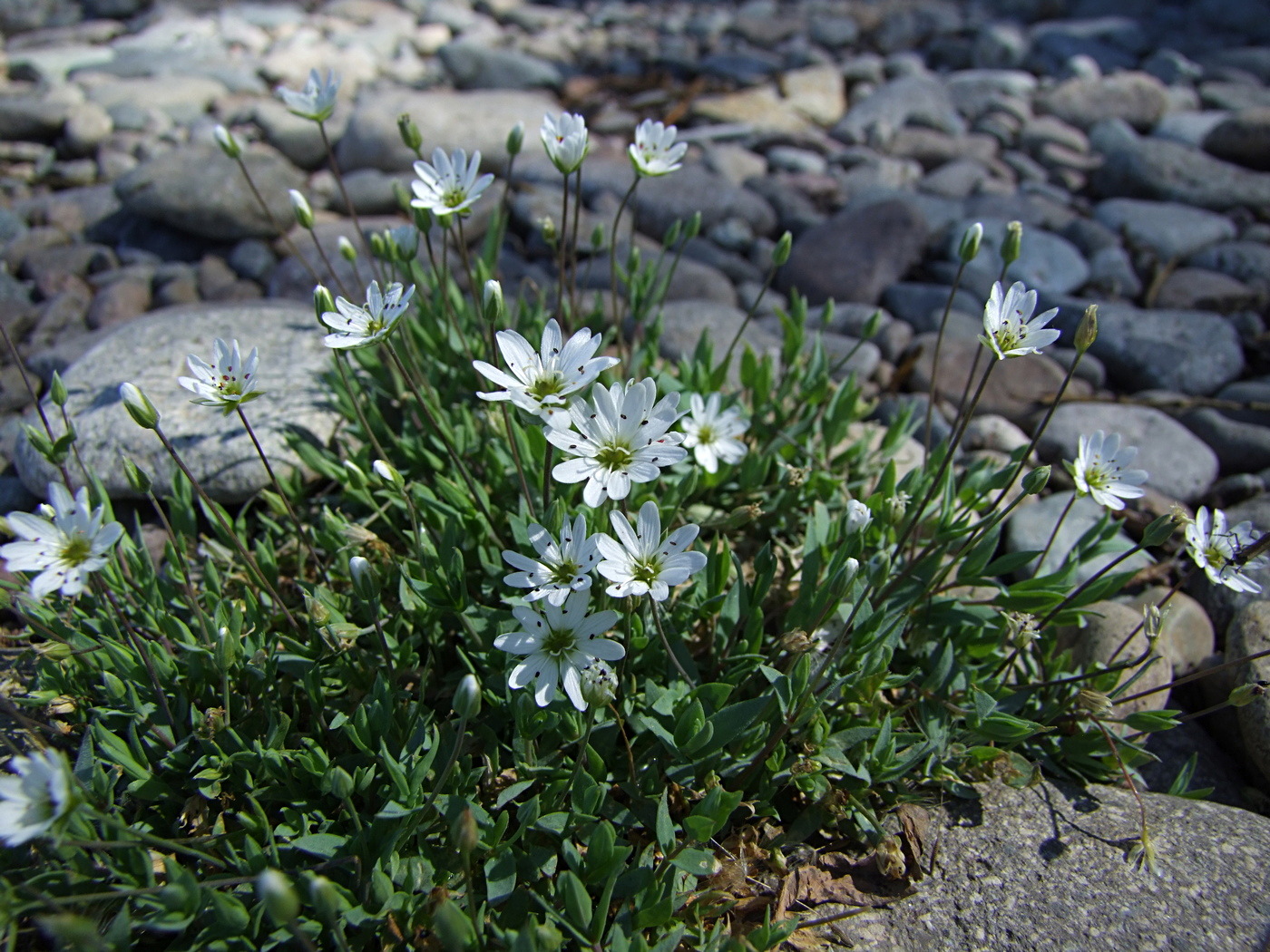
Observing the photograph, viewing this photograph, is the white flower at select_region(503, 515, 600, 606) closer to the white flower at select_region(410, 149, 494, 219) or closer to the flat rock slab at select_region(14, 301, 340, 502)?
the white flower at select_region(410, 149, 494, 219)

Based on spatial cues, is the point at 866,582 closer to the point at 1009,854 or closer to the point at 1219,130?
the point at 1009,854

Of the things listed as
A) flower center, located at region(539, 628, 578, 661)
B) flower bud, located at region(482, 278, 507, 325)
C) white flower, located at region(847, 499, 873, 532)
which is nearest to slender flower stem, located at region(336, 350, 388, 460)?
flower bud, located at region(482, 278, 507, 325)

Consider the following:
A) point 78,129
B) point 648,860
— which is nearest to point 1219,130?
point 648,860

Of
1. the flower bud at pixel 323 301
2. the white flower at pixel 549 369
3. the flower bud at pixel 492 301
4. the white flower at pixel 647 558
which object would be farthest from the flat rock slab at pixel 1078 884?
the flower bud at pixel 323 301

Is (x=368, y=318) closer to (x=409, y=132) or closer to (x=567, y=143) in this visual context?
(x=567, y=143)

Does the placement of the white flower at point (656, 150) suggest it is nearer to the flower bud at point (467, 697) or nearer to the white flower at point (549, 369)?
the white flower at point (549, 369)

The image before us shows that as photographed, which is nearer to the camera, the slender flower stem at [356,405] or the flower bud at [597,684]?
the flower bud at [597,684]

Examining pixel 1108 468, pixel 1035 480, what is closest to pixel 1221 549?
pixel 1108 468
